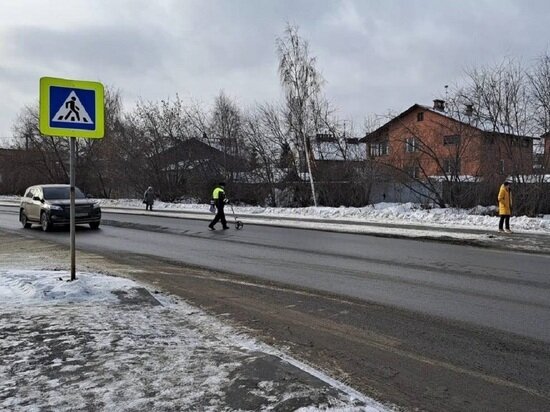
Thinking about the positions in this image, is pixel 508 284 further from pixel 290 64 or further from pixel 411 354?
pixel 290 64

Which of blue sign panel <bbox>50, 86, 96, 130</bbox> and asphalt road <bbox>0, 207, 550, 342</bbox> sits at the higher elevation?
blue sign panel <bbox>50, 86, 96, 130</bbox>

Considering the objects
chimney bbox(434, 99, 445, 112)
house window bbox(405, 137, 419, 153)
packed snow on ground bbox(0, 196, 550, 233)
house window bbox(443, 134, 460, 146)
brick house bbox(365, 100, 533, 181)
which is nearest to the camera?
packed snow on ground bbox(0, 196, 550, 233)

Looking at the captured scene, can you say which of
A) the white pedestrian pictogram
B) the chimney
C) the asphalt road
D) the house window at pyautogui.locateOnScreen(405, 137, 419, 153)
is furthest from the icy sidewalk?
the chimney

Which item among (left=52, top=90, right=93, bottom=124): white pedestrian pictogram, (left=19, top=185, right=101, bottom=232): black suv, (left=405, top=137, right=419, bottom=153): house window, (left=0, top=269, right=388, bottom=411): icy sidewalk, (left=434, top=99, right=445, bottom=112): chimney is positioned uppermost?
(left=434, top=99, right=445, bottom=112): chimney

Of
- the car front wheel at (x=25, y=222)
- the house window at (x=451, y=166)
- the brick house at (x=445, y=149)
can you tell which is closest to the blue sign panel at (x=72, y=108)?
the car front wheel at (x=25, y=222)

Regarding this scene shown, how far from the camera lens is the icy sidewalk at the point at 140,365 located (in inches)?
146

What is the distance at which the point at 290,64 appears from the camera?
110ft

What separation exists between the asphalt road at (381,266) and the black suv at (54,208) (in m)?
0.81

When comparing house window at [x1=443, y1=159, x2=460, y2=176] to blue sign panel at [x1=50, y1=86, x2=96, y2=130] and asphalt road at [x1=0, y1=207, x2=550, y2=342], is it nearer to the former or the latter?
asphalt road at [x1=0, y1=207, x2=550, y2=342]

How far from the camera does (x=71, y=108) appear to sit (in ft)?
23.8

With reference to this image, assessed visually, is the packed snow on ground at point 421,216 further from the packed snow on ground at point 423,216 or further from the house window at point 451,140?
the house window at point 451,140

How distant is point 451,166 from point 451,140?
1.35m

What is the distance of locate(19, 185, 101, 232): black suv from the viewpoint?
733 inches

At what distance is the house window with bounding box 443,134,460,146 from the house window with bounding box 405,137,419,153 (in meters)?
1.44
